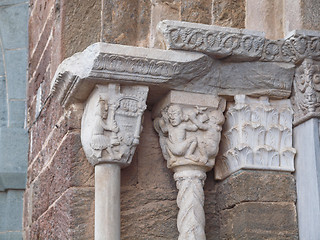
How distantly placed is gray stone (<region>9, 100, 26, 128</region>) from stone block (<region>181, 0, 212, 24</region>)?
2188mm

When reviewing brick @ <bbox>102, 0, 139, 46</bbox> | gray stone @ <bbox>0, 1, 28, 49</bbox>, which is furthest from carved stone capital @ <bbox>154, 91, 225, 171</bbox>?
gray stone @ <bbox>0, 1, 28, 49</bbox>

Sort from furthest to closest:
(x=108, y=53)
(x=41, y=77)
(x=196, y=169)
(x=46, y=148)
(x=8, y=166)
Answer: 1. (x=8, y=166)
2. (x=41, y=77)
3. (x=46, y=148)
4. (x=196, y=169)
5. (x=108, y=53)

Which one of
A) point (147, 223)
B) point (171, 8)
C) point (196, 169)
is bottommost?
point (147, 223)

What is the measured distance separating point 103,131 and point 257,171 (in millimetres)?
823

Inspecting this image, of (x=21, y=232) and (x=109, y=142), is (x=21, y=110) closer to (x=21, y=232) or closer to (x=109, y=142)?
(x=21, y=232)

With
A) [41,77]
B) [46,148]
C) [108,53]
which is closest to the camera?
[108,53]

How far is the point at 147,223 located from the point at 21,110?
2280 millimetres

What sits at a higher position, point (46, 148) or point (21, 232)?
point (46, 148)

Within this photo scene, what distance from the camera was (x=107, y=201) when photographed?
2951 millimetres

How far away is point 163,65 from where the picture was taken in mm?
3016

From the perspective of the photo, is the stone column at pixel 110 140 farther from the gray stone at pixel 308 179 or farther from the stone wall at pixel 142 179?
the gray stone at pixel 308 179

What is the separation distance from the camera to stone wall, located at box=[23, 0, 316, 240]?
309cm

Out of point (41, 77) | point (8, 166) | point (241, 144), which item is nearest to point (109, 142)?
point (241, 144)

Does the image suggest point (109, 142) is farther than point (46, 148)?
No
